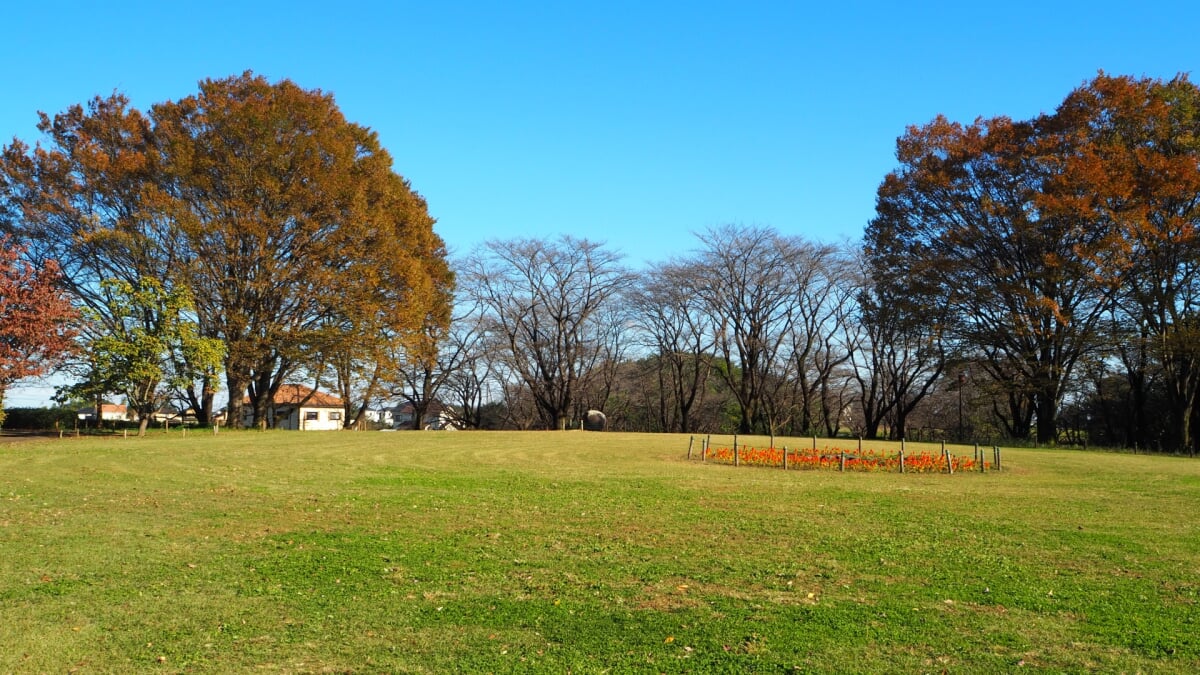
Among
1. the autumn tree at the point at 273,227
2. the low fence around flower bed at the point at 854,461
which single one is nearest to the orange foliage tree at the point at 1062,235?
the low fence around flower bed at the point at 854,461

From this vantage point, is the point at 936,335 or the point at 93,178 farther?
the point at 936,335

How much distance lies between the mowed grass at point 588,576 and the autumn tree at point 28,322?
43.9 ft

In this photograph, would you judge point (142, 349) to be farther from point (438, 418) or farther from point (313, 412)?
point (313, 412)

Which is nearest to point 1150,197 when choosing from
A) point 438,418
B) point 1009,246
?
point 1009,246

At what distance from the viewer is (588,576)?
24.7 feet

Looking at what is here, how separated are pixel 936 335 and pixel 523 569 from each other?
31.9 m

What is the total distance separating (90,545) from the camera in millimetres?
8641

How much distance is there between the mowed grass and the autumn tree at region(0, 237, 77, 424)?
13383 millimetres

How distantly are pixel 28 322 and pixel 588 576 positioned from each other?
25724 mm

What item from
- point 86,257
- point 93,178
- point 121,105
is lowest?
point 86,257

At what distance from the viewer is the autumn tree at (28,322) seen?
25297 millimetres

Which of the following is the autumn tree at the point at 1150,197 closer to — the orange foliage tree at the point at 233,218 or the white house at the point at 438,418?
the orange foliage tree at the point at 233,218

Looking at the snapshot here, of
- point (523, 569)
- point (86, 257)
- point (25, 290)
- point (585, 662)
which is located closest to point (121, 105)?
point (86, 257)

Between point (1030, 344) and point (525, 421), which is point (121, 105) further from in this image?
point (1030, 344)
